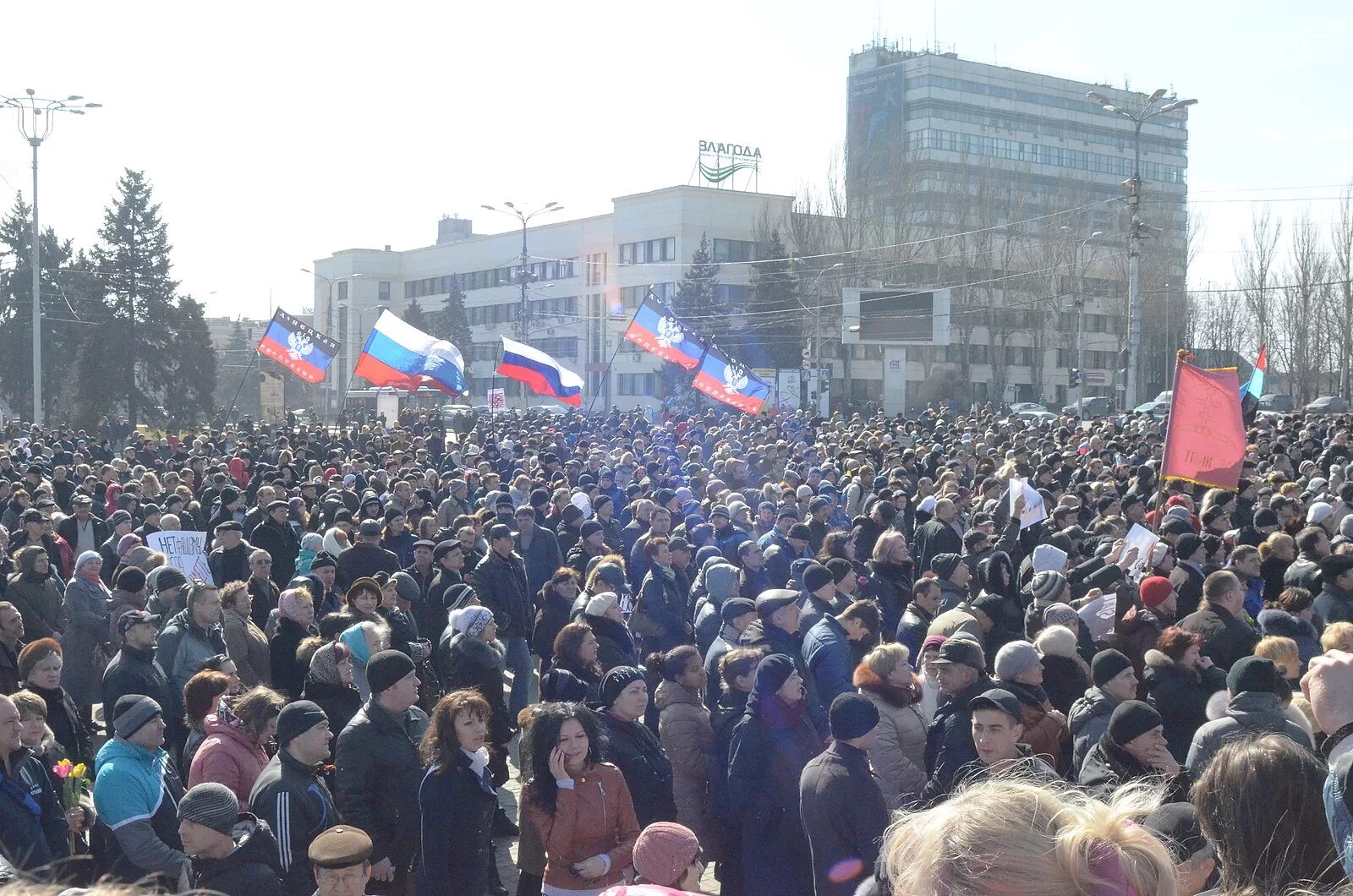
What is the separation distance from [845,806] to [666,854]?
106 centimetres

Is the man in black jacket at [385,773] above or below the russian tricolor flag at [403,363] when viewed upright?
below

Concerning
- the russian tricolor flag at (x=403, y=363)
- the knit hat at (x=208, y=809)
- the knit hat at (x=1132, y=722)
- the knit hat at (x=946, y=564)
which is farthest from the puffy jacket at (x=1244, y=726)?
the russian tricolor flag at (x=403, y=363)

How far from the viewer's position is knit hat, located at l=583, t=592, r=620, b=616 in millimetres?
7766

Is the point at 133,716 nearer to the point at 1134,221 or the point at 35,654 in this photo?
the point at 35,654

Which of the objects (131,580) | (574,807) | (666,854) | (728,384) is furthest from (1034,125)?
(666,854)

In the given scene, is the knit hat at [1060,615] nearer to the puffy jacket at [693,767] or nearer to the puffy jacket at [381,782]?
the puffy jacket at [693,767]

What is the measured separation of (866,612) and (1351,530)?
6457 mm

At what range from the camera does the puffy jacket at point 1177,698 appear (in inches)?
237

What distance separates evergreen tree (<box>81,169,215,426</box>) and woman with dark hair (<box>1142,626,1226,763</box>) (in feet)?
180

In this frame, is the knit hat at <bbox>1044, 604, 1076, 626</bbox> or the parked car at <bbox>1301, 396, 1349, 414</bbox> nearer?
the knit hat at <bbox>1044, 604, 1076, 626</bbox>

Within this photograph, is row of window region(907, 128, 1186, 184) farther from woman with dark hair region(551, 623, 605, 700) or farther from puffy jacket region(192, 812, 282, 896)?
puffy jacket region(192, 812, 282, 896)

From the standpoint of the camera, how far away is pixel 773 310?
64.8 metres

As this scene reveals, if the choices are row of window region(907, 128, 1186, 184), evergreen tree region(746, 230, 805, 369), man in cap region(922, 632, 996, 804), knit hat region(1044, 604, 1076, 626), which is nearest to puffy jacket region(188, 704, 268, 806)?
man in cap region(922, 632, 996, 804)

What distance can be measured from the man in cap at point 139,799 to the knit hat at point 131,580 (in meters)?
3.67
